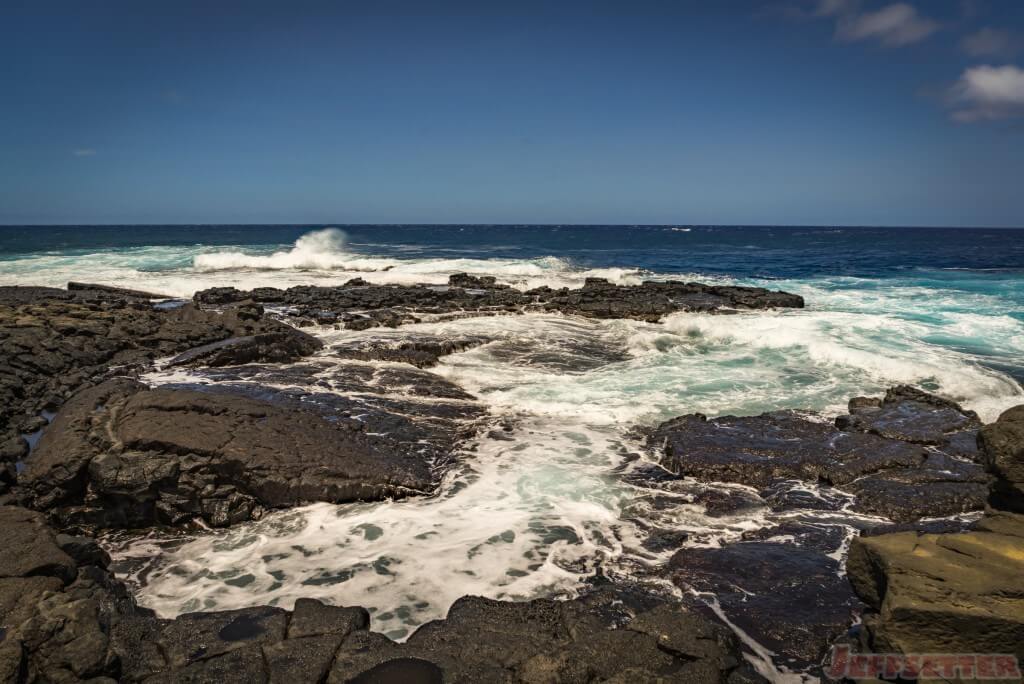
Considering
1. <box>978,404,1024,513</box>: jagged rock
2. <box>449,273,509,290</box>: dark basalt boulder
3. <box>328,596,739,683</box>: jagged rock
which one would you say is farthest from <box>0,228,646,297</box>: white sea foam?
<box>328,596,739,683</box>: jagged rock

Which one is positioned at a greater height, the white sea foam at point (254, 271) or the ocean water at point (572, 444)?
the white sea foam at point (254, 271)

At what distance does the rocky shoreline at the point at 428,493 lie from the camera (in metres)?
3.91

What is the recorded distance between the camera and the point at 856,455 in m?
8.02

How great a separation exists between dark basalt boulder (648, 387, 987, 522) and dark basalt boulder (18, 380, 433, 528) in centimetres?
398

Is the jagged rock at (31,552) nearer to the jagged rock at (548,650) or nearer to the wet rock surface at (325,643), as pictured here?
the wet rock surface at (325,643)

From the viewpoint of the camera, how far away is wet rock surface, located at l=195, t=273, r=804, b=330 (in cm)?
2062

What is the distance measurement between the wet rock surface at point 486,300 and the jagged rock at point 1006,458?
49.4 feet

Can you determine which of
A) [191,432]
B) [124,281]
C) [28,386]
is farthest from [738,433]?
[124,281]

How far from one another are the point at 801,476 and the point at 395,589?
5.48m

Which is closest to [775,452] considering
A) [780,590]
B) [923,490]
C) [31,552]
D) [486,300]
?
[923,490]

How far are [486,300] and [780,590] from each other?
1827 centimetres

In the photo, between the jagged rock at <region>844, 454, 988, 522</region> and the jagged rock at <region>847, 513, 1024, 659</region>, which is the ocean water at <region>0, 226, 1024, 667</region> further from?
the jagged rock at <region>847, 513, 1024, 659</region>

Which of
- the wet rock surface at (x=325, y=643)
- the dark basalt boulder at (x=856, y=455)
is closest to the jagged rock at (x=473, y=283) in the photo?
the dark basalt boulder at (x=856, y=455)

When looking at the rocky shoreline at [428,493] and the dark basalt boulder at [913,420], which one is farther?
the dark basalt boulder at [913,420]
